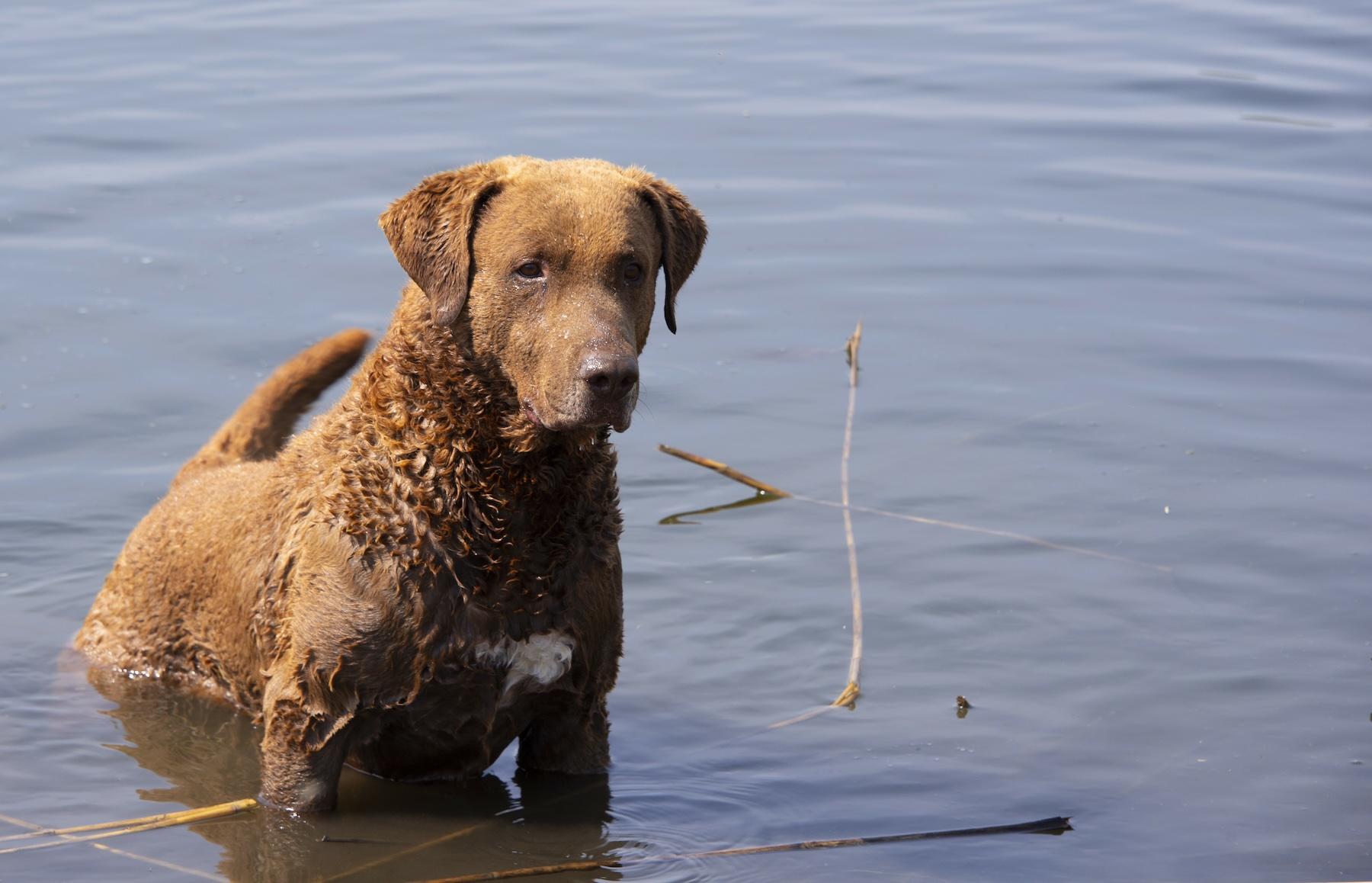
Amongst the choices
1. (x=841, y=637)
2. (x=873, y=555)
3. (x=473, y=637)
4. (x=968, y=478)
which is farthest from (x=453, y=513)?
(x=968, y=478)

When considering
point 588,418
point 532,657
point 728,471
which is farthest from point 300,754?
point 728,471

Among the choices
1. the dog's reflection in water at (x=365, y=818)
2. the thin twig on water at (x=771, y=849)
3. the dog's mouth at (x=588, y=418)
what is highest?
the dog's mouth at (x=588, y=418)

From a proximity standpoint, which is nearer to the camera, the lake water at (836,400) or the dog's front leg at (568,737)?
the dog's front leg at (568,737)

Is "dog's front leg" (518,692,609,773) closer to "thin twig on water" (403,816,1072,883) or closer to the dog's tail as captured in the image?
"thin twig on water" (403,816,1072,883)

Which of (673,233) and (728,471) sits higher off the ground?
(673,233)

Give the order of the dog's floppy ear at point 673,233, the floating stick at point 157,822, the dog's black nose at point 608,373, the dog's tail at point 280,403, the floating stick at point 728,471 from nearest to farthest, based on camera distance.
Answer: the dog's black nose at point 608,373 < the dog's floppy ear at point 673,233 < the floating stick at point 157,822 < the dog's tail at point 280,403 < the floating stick at point 728,471

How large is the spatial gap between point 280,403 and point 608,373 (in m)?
2.12

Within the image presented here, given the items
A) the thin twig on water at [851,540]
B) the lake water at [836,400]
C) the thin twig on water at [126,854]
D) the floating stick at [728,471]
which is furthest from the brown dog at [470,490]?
the floating stick at [728,471]

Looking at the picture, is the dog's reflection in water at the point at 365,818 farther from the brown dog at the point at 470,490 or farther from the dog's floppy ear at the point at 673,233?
the dog's floppy ear at the point at 673,233

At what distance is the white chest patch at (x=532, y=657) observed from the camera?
14.1 ft

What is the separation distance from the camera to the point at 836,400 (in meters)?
7.98

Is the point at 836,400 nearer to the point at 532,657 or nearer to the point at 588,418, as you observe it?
the point at 532,657

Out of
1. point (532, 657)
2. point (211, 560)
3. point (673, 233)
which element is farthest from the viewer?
point (211, 560)

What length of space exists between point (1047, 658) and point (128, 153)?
802cm
